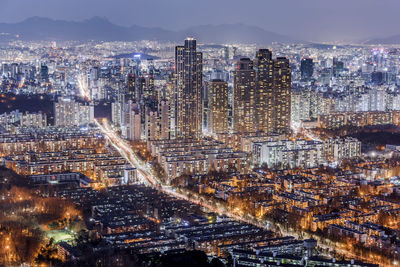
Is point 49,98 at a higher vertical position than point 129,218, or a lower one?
higher

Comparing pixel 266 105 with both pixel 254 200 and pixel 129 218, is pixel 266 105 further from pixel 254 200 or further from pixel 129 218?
pixel 129 218

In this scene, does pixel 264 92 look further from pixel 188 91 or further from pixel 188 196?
pixel 188 196

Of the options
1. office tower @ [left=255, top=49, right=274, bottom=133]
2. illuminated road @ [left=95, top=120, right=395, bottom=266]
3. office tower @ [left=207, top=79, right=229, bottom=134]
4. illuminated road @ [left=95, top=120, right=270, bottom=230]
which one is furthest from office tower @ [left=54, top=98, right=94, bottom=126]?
office tower @ [left=255, top=49, right=274, bottom=133]

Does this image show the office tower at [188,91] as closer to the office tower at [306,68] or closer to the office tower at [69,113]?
the office tower at [69,113]

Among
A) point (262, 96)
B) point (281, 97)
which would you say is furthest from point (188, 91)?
point (281, 97)

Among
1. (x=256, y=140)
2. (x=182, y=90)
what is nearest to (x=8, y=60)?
(x=182, y=90)

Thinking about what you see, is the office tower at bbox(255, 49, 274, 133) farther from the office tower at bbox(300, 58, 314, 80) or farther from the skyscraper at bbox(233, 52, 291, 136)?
the office tower at bbox(300, 58, 314, 80)
